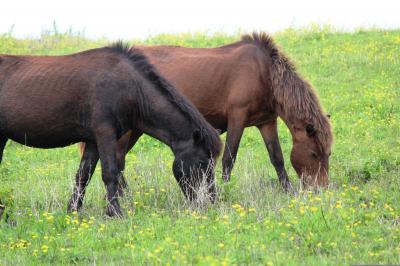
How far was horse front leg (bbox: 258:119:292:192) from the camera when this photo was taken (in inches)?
391

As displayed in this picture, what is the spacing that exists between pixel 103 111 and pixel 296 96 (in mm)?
3026

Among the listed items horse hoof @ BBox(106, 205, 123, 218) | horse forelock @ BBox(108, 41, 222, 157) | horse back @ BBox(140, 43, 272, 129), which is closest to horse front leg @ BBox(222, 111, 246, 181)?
horse back @ BBox(140, 43, 272, 129)

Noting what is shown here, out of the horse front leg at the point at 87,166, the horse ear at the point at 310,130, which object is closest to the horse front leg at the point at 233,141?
the horse ear at the point at 310,130

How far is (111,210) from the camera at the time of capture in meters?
8.04

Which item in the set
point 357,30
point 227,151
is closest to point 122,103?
point 227,151

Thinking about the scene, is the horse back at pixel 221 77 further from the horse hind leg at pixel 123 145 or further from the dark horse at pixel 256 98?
the horse hind leg at pixel 123 145

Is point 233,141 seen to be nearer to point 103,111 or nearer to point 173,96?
point 173,96

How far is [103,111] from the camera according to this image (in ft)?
26.9

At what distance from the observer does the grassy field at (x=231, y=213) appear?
20.3 feet

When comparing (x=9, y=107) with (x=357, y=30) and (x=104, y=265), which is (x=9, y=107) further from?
(x=357, y=30)

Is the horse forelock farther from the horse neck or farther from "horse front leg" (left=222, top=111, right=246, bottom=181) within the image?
"horse front leg" (left=222, top=111, right=246, bottom=181)

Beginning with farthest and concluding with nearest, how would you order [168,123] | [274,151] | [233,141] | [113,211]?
[274,151] < [233,141] < [168,123] < [113,211]

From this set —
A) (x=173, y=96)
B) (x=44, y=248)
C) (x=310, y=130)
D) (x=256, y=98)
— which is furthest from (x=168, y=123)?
(x=44, y=248)

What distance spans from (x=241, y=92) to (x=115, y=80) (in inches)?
94.7
